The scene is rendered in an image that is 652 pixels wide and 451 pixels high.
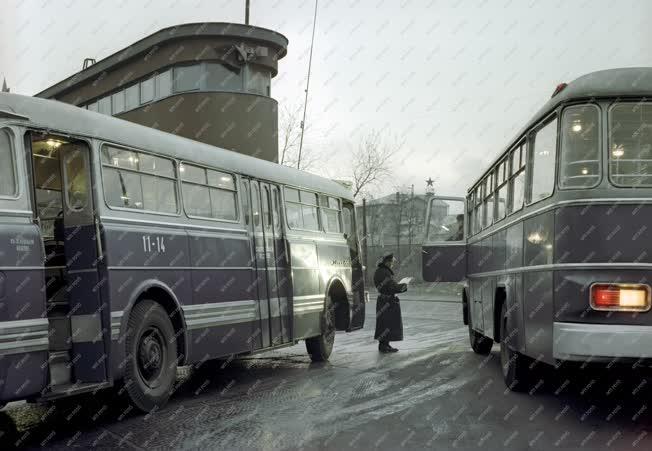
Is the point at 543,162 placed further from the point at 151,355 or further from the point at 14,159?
the point at 14,159

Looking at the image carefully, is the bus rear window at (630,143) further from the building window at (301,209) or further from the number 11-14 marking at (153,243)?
the building window at (301,209)

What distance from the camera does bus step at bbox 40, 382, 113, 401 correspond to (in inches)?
269

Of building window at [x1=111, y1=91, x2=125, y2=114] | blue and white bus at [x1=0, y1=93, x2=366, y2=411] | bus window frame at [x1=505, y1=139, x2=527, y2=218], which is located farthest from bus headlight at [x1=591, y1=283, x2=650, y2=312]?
building window at [x1=111, y1=91, x2=125, y2=114]

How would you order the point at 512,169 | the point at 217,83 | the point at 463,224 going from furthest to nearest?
the point at 217,83 < the point at 463,224 < the point at 512,169

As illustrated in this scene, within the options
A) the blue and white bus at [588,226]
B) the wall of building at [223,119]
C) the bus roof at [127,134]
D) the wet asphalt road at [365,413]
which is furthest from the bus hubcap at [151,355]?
the wall of building at [223,119]

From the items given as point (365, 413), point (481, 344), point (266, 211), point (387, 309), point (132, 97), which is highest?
point (132, 97)

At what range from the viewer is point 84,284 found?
746cm

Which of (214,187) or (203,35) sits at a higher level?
(203,35)

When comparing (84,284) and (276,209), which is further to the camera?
(276,209)

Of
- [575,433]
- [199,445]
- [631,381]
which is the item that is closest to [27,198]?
[199,445]

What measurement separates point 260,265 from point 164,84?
19.4 m

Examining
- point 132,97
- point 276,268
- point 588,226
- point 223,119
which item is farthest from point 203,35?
point 588,226

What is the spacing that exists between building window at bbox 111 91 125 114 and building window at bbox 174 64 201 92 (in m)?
4.32

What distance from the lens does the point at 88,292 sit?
24.5 feet
